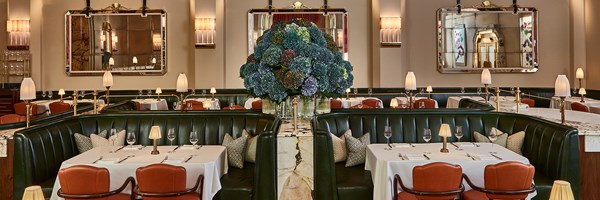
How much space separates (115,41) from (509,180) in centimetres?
1037

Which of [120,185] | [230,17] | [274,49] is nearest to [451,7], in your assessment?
[230,17]

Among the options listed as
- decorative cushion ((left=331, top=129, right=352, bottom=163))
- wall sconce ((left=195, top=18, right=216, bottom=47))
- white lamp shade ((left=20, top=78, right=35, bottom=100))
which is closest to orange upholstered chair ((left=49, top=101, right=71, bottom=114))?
wall sconce ((left=195, top=18, right=216, bottom=47))

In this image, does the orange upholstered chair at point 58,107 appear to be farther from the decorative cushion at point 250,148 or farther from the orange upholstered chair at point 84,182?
the orange upholstered chair at point 84,182

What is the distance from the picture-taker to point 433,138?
5227 millimetres

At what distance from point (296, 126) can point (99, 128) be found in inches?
96.7

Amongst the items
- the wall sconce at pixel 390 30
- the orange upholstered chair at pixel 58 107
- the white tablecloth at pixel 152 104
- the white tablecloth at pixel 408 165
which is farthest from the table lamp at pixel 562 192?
the wall sconce at pixel 390 30

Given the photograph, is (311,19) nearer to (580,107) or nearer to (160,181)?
(580,107)

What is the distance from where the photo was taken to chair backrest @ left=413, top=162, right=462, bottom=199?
10.9 feet

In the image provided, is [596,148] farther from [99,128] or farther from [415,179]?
[99,128]

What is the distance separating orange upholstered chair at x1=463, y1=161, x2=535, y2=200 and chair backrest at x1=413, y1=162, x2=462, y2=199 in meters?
0.22

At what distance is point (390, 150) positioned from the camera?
167 inches

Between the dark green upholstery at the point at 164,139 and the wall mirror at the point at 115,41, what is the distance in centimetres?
676

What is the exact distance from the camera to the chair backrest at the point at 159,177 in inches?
133

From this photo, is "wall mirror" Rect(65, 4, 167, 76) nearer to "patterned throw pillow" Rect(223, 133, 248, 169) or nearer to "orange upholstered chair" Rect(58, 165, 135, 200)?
"patterned throw pillow" Rect(223, 133, 248, 169)
